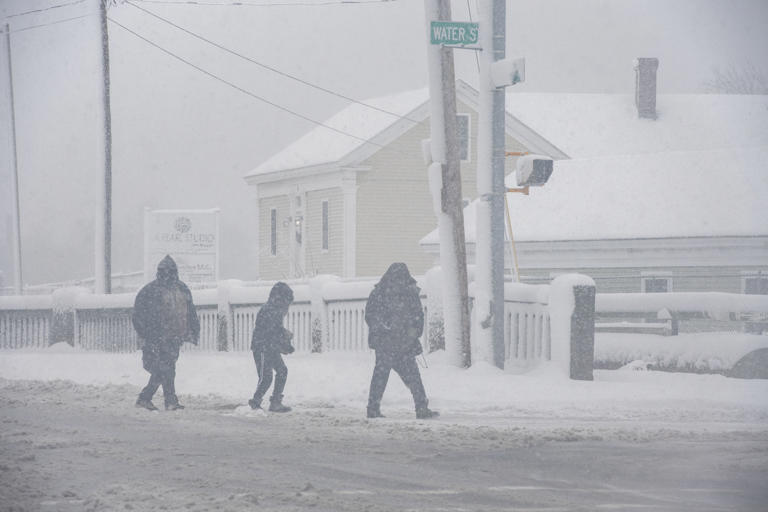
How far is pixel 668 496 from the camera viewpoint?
808 cm

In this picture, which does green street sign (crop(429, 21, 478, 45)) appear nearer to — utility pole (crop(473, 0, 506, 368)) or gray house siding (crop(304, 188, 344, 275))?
utility pole (crop(473, 0, 506, 368))

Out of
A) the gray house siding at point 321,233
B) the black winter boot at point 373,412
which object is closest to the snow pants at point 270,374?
the black winter boot at point 373,412

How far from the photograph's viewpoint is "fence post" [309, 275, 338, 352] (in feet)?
66.3

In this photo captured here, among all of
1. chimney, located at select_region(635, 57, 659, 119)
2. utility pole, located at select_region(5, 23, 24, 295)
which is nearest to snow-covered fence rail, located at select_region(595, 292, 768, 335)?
utility pole, located at select_region(5, 23, 24, 295)

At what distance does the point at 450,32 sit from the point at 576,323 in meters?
4.01

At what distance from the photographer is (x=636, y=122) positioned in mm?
46000

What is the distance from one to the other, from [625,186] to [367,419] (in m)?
20.9

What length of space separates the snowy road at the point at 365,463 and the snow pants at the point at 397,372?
27cm

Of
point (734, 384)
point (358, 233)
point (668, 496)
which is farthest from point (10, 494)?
point (358, 233)

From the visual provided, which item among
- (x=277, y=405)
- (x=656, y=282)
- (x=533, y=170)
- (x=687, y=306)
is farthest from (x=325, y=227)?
(x=277, y=405)

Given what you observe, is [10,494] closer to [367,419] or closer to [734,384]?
[367,419]

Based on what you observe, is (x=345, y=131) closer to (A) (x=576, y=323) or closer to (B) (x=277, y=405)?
(A) (x=576, y=323)

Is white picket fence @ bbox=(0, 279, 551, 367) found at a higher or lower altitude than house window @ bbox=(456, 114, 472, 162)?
lower

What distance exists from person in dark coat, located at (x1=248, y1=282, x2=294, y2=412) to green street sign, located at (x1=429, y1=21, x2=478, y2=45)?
410 centimetres
